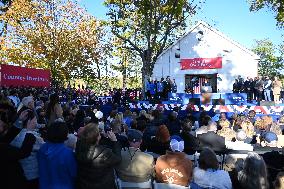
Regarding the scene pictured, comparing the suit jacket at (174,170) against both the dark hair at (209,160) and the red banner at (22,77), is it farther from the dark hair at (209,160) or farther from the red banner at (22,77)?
the red banner at (22,77)

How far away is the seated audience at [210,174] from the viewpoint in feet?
15.4

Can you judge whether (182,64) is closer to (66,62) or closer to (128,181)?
(66,62)

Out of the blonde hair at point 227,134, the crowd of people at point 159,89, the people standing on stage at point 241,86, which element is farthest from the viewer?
the crowd of people at point 159,89

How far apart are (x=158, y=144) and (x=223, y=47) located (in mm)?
31088

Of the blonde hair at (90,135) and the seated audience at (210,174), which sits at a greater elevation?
the blonde hair at (90,135)

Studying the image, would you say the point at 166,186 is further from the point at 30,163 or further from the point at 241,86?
the point at 241,86

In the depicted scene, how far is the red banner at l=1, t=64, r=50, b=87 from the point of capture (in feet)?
72.7

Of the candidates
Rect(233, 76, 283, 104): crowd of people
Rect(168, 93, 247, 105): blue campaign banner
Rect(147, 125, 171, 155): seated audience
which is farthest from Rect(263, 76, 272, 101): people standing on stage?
Rect(147, 125, 171, 155): seated audience

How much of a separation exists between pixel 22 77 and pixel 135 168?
68.3ft

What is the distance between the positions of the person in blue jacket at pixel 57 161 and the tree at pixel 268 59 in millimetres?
82208

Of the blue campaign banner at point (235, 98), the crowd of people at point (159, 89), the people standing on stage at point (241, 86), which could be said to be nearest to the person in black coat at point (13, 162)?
the blue campaign banner at point (235, 98)

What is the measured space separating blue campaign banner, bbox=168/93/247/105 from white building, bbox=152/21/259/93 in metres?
12.6

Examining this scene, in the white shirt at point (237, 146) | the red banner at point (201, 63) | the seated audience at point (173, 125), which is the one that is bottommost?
the white shirt at point (237, 146)

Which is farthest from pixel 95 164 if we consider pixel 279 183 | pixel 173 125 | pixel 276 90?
pixel 276 90
